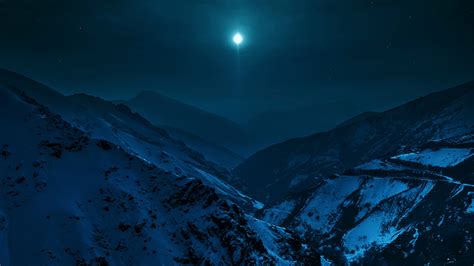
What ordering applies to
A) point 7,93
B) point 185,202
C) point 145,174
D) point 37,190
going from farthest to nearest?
point 7,93 → point 145,174 → point 185,202 → point 37,190

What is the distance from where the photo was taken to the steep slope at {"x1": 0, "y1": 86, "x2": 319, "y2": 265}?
12975 cm

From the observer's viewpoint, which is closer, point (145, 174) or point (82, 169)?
point (82, 169)

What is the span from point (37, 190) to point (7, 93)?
3049 inches

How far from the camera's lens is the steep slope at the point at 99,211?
12975cm

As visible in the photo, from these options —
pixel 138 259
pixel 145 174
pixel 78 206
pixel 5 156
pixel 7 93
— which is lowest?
pixel 138 259

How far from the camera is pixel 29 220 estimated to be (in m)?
132

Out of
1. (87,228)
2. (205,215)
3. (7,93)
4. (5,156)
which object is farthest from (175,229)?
(7,93)

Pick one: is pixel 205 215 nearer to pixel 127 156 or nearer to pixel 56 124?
pixel 127 156

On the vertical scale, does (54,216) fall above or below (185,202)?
below

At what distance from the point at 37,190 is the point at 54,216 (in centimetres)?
1464

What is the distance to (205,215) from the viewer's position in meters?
159

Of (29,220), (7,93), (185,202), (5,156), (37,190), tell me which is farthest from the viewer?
(7,93)

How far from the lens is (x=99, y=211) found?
14800 centimetres

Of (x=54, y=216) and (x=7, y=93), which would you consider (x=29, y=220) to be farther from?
(x=7, y=93)
